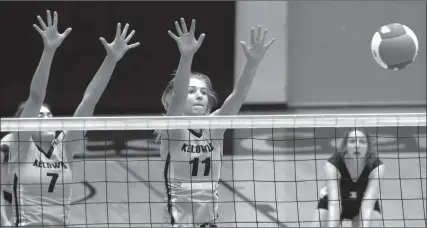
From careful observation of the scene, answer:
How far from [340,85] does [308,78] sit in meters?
0.50

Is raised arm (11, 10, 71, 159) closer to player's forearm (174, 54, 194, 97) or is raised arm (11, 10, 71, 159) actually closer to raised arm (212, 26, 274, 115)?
player's forearm (174, 54, 194, 97)

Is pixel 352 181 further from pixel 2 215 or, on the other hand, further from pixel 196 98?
pixel 2 215

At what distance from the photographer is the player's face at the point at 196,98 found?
6.11 metres

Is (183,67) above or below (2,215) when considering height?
above

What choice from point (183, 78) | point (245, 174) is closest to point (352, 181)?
point (183, 78)

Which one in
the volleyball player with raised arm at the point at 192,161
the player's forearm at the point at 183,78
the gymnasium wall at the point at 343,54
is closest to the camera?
the player's forearm at the point at 183,78

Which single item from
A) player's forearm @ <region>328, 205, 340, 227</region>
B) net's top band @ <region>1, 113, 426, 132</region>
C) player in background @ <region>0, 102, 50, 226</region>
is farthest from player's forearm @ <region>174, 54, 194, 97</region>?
player's forearm @ <region>328, 205, 340, 227</region>

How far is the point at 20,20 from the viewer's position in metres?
12.5

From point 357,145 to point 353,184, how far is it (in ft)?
1.04

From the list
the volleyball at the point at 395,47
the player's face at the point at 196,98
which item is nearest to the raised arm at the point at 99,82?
the player's face at the point at 196,98

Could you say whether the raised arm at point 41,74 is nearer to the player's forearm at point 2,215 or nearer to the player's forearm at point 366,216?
the player's forearm at point 2,215

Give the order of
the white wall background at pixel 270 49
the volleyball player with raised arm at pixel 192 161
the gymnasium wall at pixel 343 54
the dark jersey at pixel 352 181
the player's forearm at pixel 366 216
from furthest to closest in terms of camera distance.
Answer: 1. the gymnasium wall at pixel 343 54
2. the white wall background at pixel 270 49
3. the dark jersey at pixel 352 181
4. the player's forearm at pixel 366 216
5. the volleyball player with raised arm at pixel 192 161

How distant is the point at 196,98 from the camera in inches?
241

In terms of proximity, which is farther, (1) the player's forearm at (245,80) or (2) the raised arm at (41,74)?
(1) the player's forearm at (245,80)
